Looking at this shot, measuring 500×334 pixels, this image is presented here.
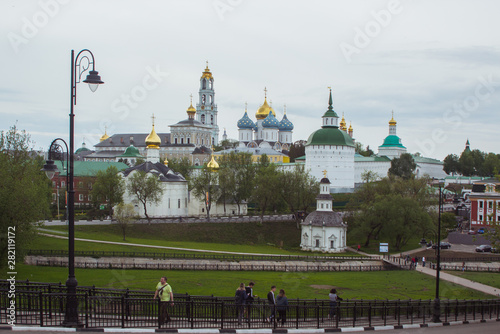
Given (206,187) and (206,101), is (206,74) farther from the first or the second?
(206,187)

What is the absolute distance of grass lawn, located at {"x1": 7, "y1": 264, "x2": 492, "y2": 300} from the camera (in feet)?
104

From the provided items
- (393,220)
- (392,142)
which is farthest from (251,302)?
(392,142)

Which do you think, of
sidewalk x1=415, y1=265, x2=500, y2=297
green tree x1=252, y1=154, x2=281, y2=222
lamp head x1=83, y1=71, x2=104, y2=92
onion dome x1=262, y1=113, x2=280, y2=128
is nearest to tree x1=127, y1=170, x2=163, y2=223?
green tree x1=252, y1=154, x2=281, y2=222

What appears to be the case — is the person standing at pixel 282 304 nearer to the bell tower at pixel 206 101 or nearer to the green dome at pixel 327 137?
the green dome at pixel 327 137

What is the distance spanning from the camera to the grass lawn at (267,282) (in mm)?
31656

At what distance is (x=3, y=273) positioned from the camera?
31000 mm

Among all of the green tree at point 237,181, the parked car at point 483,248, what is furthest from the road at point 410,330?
the green tree at point 237,181

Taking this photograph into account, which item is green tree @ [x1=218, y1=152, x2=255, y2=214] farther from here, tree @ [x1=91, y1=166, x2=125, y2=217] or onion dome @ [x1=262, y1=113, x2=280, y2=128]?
onion dome @ [x1=262, y1=113, x2=280, y2=128]

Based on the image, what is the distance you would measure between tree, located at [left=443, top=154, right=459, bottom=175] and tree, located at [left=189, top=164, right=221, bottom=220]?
93.2 metres

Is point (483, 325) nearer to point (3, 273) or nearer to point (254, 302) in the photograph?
point (254, 302)

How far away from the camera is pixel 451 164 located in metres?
150

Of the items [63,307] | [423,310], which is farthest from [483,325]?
[63,307]

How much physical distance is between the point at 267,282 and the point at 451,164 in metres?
125

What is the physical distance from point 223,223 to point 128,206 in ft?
42.2
